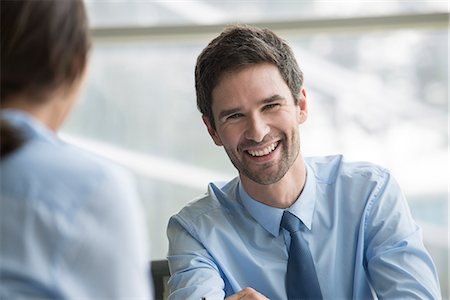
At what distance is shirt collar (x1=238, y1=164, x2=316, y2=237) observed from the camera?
209 centimetres

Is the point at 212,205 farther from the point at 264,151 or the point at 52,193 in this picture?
the point at 52,193

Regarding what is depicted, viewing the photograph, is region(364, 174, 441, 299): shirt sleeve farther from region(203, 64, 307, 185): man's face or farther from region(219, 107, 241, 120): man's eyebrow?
region(219, 107, 241, 120): man's eyebrow

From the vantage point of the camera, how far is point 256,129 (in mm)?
2092

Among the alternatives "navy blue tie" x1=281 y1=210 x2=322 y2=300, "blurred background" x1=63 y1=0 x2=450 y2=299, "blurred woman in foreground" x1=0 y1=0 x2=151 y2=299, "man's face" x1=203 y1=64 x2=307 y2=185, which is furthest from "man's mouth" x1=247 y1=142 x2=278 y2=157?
"blurred background" x1=63 y1=0 x2=450 y2=299

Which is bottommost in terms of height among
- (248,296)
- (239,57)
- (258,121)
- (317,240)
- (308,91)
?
(248,296)

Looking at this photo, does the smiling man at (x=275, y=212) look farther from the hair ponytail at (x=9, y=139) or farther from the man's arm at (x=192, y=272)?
the hair ponytail at (x=9, y=139)

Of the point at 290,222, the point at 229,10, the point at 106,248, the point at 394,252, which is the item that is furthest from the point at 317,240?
the point at 229,10

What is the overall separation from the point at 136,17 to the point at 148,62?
270 mm

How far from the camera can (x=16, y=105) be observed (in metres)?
1.04

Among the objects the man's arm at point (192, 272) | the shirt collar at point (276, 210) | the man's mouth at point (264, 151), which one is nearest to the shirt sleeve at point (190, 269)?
the man's arm at point (192, 272)

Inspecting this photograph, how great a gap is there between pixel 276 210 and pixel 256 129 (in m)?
0.23

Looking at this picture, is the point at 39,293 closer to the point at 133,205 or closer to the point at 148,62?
the point at 133,205

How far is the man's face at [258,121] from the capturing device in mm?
2109

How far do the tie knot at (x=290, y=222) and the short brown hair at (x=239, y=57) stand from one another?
35 cm
